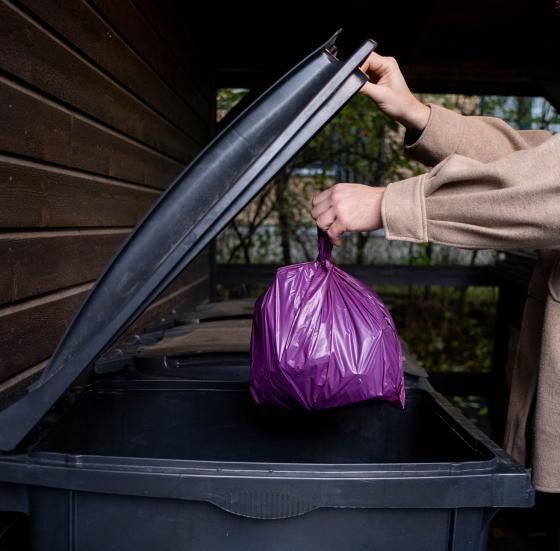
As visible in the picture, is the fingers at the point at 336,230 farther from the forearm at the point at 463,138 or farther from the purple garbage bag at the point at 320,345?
the forearm at the point at 463,138

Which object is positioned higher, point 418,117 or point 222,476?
point 418,117

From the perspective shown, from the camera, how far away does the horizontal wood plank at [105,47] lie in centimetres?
178

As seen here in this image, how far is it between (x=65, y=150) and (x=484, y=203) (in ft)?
4.07

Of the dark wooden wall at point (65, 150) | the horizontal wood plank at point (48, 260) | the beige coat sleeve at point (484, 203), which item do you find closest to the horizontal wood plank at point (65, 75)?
the dark wooden wall at point (65, 150)

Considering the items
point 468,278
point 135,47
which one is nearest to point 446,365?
point 468,278

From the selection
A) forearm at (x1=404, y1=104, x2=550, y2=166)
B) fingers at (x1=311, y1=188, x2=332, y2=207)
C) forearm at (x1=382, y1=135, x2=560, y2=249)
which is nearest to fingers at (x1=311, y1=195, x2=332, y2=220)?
fingers at (x1=311, y1=188, x2=332, y2=207)

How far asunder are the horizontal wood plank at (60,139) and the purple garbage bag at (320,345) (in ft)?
2.41

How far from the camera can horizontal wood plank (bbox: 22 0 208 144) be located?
1.78 m

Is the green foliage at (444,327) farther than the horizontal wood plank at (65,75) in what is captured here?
Yes

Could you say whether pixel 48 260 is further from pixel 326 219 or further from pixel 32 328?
pixel 326 219

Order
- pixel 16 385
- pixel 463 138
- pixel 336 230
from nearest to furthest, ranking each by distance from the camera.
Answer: pixel 336 230 → pixel 16 385 → pixel 463 138

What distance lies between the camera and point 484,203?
1280 mm

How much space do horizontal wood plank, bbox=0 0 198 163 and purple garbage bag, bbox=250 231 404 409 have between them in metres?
0.83

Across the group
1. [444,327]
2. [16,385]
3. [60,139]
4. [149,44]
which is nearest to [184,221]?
[16,385]
